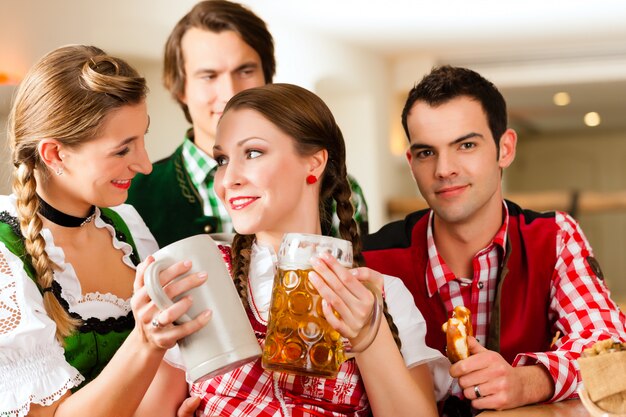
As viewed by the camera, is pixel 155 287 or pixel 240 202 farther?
pixel 240 202

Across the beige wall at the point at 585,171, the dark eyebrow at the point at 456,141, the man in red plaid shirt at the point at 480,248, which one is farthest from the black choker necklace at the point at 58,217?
the beige wall at the point at 585,171

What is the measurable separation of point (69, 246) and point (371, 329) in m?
0.58

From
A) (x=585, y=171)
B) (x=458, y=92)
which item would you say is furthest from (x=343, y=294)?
(x=585, y=171)

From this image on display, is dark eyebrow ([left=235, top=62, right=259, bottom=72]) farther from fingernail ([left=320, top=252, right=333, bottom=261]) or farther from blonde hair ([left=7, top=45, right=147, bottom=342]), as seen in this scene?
fingernail ([left=320, top=252, right=333, bottom=261])

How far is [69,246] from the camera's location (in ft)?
4.88

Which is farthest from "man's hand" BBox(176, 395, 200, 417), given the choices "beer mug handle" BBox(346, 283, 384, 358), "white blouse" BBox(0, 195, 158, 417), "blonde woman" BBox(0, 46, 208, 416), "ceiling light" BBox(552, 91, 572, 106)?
"ceiling light" BBox(552, 91, 572, 106)

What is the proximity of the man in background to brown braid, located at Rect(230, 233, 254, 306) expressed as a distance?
0.59 m

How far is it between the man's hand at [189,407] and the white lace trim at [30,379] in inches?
7.0

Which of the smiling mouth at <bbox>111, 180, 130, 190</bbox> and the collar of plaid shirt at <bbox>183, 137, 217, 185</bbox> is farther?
the collar of plaid shirt at <bbox>183, 137, 217, 185</bbox>

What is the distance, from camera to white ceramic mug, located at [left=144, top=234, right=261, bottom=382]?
116cm

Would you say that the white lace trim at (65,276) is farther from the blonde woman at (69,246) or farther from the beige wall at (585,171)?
the beige wall at (585,171)

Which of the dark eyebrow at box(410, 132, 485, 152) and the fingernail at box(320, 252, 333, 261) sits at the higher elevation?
the dark eyebrow at box(410, 132, 485, 152)

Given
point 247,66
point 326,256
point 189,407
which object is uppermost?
point 247,66

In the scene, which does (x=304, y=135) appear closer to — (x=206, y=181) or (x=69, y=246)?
(x=69, y=246)
